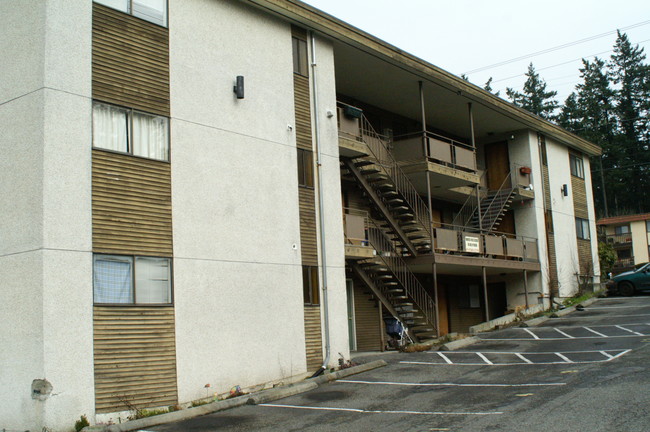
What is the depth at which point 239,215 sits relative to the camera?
16.2 meters

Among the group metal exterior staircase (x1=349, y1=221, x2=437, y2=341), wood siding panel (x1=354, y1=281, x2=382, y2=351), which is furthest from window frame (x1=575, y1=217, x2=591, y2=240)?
wood siding panel (x1=354, y1=281, x2=382, y2=351)

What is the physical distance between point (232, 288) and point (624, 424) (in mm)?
8577

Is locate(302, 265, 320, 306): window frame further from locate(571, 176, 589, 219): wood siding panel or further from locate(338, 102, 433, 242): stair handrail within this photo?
locate(571, 176, 589, 219): wood siding panel

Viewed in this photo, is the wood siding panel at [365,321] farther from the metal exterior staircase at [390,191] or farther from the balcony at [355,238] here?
the balcony at [355,238]

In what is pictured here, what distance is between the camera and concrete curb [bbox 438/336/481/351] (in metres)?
21.0

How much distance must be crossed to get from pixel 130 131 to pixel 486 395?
8853mm

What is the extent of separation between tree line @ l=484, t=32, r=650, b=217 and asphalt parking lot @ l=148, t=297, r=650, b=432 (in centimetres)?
5218

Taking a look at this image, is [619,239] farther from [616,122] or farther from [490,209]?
[490,209]

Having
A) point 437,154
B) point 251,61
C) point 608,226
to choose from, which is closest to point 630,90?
point 608,226

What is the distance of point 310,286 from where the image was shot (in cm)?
1800

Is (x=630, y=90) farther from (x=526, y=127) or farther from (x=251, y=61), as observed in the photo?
(x=251, y=61)

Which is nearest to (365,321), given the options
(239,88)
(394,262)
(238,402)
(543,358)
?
(394,262)

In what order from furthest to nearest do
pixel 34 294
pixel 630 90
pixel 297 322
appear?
pixel 630 90 → pixel 297 322 → pixel 34 294

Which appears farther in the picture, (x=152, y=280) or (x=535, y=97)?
(x=535, y=97)
